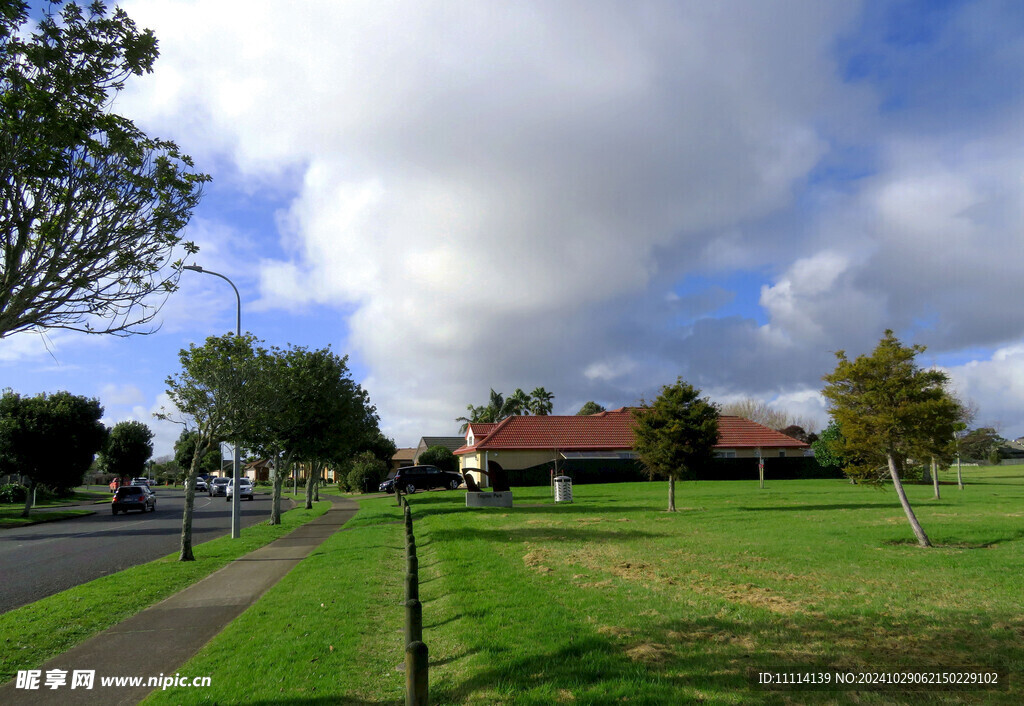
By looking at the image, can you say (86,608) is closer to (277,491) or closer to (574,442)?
(277,491)

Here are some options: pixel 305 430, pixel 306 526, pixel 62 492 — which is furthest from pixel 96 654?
pixel 62 492

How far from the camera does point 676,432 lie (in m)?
22.4

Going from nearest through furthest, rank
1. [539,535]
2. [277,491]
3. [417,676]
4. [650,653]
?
[417,676]
[650,653]
[539,535]
[277,491]

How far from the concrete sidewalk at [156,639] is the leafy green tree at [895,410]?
1263 cm

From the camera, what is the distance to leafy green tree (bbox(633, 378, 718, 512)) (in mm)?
22516

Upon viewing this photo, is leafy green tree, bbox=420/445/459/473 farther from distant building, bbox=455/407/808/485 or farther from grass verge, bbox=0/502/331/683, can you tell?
grass verge, bbox=0/502/331/683

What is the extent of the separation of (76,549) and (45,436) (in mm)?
24978

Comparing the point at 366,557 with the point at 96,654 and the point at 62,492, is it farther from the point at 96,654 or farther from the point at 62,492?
the point at 62,492

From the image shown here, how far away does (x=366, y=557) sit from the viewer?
1395 centimetres

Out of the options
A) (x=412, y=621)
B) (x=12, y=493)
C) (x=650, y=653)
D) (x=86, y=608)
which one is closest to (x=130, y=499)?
(x=12, y=493)

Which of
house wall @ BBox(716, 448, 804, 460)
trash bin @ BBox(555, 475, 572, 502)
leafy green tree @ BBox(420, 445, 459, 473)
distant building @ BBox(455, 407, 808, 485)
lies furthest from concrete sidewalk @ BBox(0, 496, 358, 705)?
house wall @ BBox(716, 448, 804, 460)

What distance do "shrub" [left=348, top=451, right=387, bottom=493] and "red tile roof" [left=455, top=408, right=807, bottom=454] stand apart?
744cm

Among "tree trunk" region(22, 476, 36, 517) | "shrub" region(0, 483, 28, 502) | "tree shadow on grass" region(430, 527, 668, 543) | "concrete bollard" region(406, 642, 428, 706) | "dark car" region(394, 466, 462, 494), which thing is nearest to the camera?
"concrete bollard" region(406, 642, 428, 706)

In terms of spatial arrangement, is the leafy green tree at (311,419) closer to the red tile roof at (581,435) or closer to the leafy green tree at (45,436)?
the leafy green tree at (45,436)
